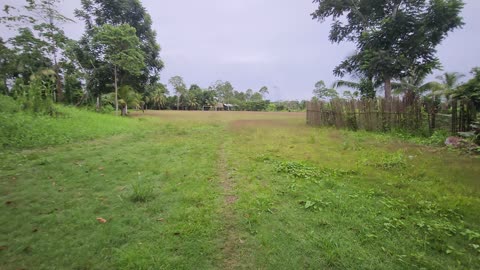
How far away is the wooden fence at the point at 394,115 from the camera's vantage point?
26.6 ft

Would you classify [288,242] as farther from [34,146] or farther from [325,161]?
[34,146]

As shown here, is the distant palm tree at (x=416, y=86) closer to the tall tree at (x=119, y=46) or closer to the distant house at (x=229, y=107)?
the tall tree at (x=119, y=46)

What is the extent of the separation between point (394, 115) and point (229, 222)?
10310 millimetres

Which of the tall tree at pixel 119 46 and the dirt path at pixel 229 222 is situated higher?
the tall tree at pixel 119 46

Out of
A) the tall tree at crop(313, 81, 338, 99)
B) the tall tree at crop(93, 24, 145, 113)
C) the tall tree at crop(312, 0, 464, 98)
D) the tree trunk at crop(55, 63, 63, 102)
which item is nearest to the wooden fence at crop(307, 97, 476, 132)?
the tall tree at crop(312, 0, 464, 98)

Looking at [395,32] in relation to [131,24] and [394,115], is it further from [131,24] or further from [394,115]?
[131,24]

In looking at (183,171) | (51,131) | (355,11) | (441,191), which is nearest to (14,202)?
(183,171)

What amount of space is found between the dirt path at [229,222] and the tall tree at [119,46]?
16.2m

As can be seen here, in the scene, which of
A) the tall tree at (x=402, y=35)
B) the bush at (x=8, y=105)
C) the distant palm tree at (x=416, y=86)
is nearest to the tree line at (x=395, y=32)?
the tall tree at (x=402, y=35)

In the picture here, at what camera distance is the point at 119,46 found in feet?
58.6

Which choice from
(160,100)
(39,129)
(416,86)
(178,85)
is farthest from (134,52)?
(178,85)

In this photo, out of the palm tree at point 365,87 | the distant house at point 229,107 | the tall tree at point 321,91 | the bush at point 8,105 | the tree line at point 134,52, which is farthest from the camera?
the distant house at point 229,107

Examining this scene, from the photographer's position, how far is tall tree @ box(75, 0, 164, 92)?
68.7 ft

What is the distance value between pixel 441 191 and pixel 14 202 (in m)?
6.52
